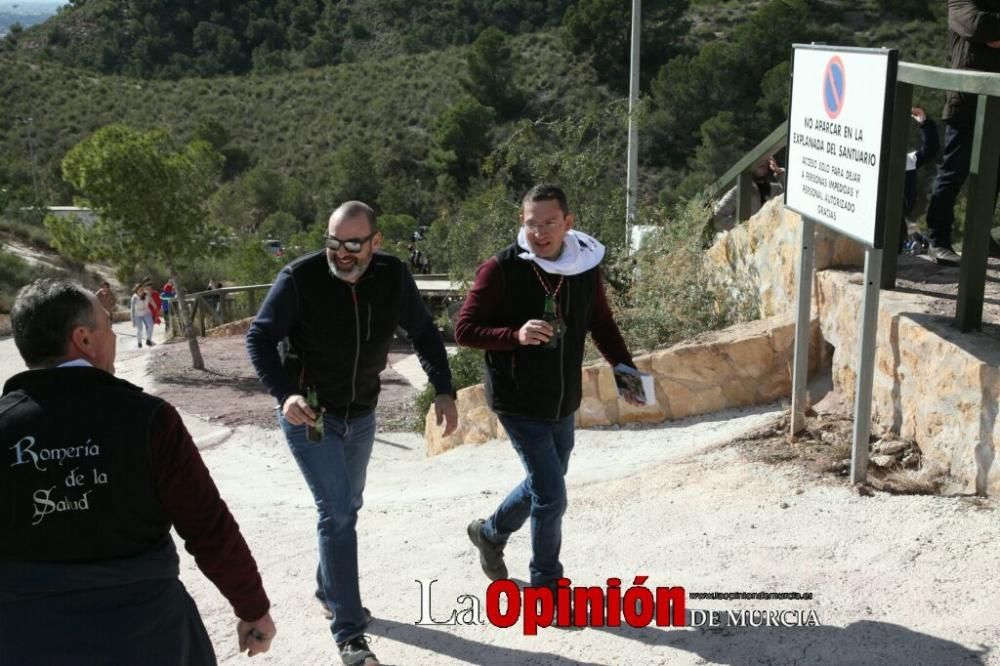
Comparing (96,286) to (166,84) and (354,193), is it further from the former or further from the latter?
(166,84)

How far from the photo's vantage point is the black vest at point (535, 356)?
395 cm

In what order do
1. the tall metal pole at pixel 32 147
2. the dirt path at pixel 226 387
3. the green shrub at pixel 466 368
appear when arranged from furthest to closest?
1. the tall metal pole at pixel 32 147
2. the dirt path at pixel 226 387
3. the green shrub at pixel 466 368

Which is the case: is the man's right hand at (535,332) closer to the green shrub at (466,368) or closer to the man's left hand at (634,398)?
the man's left hand at (634,398)

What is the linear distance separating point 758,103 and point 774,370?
3899cm

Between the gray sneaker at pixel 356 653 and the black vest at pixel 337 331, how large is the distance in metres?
0.83

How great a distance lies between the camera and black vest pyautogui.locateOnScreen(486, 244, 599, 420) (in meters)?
3.95

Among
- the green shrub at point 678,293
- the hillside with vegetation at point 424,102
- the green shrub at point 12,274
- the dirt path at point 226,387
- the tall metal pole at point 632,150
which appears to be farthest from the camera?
the hillside with vegetation at point 424,102

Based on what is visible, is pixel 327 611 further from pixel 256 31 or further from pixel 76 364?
pixel 256 31

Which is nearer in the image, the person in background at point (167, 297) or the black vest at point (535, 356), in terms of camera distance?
the black vest at point (535, 356)

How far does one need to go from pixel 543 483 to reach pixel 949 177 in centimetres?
355

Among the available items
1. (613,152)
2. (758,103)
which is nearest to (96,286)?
(613,152)

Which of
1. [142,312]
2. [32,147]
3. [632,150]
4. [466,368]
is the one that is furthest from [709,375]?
[32,147]

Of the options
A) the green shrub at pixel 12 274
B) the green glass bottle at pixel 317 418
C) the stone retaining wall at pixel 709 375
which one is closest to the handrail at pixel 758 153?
the stone retaining wall at pixel 709 375

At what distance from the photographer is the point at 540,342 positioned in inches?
153
